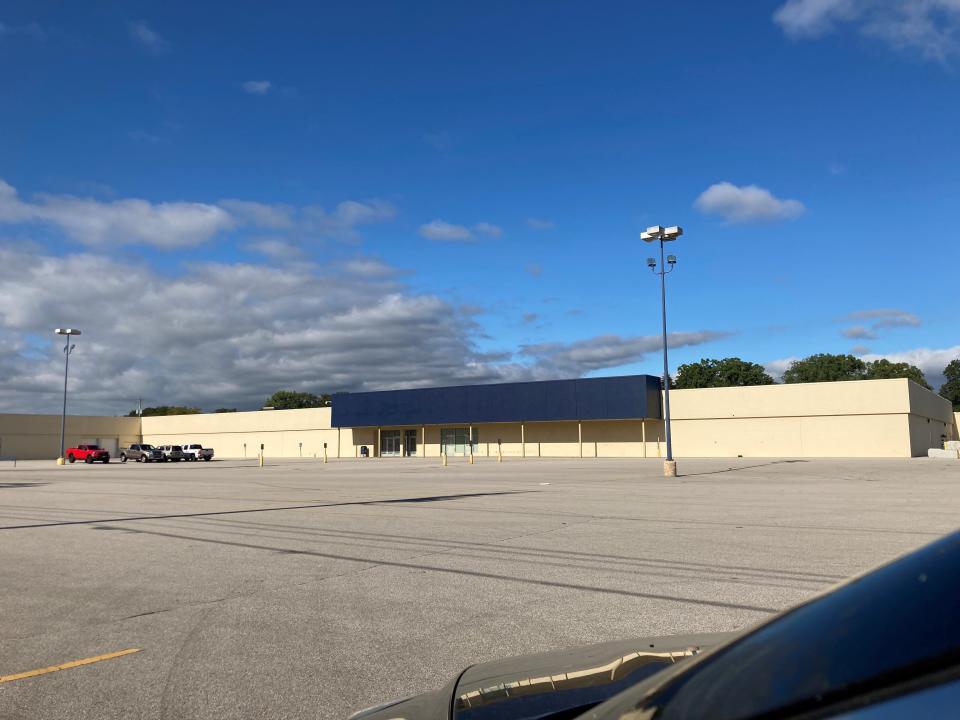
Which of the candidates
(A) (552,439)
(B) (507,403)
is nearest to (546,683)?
(B) (507,403)

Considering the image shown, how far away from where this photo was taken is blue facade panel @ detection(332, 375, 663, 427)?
180 ft

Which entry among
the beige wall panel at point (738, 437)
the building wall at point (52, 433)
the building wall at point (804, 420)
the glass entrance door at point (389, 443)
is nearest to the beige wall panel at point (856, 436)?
the building wall at point (804, 420)

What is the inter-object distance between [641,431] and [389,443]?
2525 centimetres

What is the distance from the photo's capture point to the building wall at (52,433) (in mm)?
78375

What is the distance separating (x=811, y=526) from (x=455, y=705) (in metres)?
11.9

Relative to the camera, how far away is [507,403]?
60000 mm

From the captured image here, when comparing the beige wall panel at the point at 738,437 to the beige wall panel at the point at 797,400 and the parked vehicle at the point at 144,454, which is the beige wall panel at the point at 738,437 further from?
the parked vehicle at the point at 144,454

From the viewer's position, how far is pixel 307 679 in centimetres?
505

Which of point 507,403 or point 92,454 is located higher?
point 507,403

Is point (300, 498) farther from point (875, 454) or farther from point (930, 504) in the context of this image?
point (875, 454)

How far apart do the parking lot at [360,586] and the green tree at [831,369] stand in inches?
4091

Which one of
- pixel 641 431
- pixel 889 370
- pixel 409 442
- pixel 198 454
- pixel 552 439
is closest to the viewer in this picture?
pixel 641 431

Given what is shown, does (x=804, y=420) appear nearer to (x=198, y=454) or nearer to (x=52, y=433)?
(x=198, y=454)

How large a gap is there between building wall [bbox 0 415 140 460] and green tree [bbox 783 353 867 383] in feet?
309
